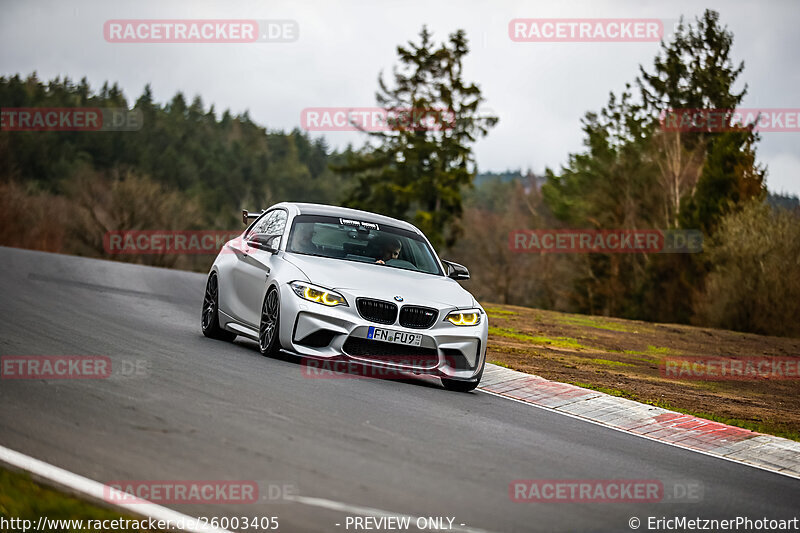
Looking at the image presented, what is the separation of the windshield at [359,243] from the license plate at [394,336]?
1.64 m

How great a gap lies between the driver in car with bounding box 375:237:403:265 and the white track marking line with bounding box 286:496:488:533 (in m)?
6.53

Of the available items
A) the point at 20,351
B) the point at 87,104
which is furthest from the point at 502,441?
the point at 87,104

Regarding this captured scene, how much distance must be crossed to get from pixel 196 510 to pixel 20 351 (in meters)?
5.24

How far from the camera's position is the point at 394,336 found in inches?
411

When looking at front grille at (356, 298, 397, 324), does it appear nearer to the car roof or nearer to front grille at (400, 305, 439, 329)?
front grille at (400, 305, 439, 329)

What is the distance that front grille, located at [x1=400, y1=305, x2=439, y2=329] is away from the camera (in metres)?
10.6

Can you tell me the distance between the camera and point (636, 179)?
5612 cm

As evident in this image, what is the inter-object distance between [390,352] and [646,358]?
382 inches

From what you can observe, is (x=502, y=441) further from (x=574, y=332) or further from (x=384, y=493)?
(x=574, y=332)
